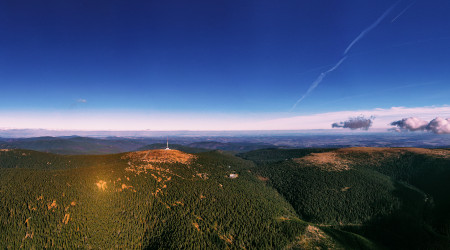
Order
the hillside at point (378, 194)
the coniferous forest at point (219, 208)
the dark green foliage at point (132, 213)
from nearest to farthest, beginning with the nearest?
the dark green foliage at point (132, 213) < the coniferous forest at point (219, 208) < the hillside at point (378, 194)

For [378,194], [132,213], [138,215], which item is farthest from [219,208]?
[378,194]

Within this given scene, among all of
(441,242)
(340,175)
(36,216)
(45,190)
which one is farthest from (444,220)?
(45,190)

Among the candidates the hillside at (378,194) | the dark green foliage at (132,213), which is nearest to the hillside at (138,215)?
the dark green foliage at (132,213)

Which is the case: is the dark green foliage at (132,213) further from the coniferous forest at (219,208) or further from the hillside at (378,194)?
the hillside at (378,194)

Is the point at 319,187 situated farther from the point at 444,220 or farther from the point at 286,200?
the point at 444,220

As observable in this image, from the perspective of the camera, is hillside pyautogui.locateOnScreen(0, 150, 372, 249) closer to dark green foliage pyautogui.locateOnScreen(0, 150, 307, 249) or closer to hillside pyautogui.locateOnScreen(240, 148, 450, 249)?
dark green foliage pyautogui.locateOnScreen(0, 150, 307, 249)

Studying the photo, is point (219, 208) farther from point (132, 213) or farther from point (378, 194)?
point (378, 194)

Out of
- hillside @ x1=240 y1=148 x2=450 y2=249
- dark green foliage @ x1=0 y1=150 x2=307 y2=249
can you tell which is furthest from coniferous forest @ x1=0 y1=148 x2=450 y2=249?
hillside @ x1=240 y1=148 x2=450 y2=249
